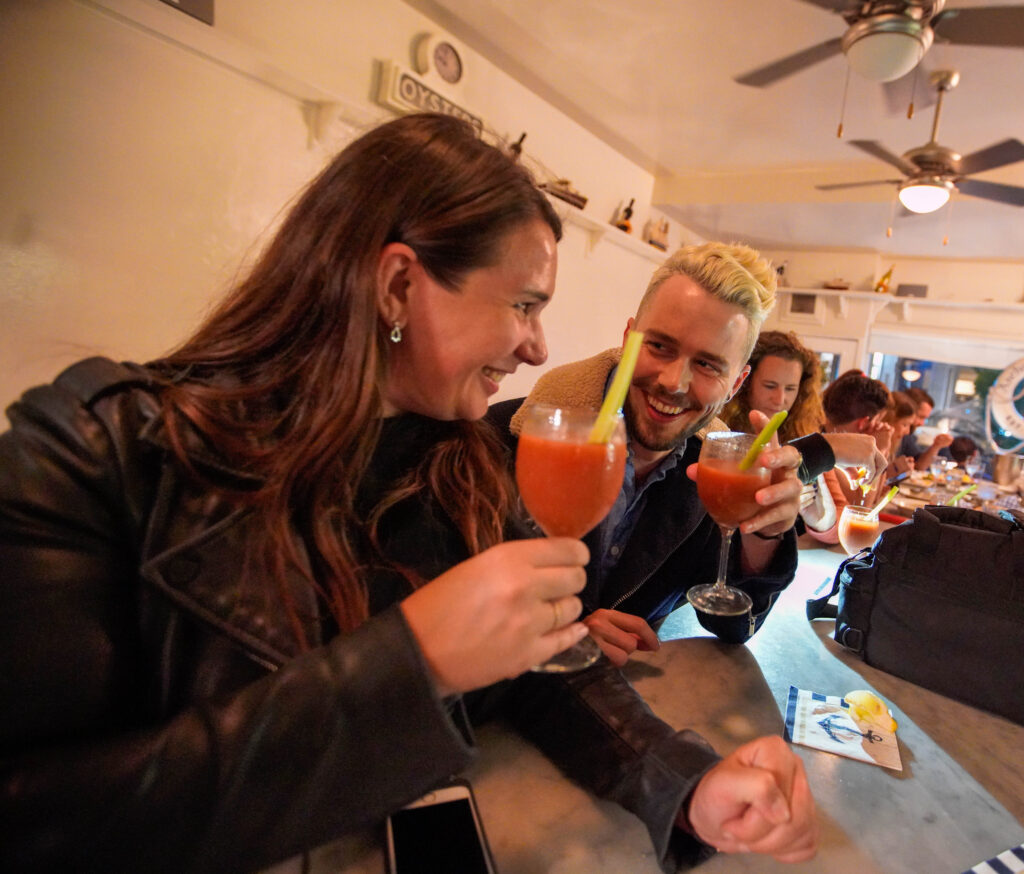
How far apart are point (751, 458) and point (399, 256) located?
76cm

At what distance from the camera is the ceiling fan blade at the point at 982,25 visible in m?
2.61

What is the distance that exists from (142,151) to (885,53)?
3.31m

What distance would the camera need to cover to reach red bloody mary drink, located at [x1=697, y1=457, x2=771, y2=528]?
1.21m


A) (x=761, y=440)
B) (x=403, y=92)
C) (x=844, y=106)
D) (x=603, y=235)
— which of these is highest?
(x=844, y=106)

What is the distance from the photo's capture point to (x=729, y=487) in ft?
4.04

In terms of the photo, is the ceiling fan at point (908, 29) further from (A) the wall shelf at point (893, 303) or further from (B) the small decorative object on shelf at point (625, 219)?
(A) the wall shelf at point (893, 303)

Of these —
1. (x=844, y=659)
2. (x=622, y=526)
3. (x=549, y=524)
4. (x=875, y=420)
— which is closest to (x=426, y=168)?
(x=549, y=524)

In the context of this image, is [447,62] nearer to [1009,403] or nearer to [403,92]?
[403,92]

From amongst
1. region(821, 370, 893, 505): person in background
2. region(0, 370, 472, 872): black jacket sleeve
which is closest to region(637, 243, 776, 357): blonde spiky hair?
region(0, 370, 472, 872): black jacket sleeve

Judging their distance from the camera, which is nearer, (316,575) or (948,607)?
(316,575)

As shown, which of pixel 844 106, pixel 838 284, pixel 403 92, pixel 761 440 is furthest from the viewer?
pixel 838 284

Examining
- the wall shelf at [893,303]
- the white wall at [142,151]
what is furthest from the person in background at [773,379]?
the wall shelf at [893,303]

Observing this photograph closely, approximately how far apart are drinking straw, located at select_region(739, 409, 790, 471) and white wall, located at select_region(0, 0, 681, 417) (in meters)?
1.53

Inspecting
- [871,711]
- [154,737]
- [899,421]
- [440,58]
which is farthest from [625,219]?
[154,737]
